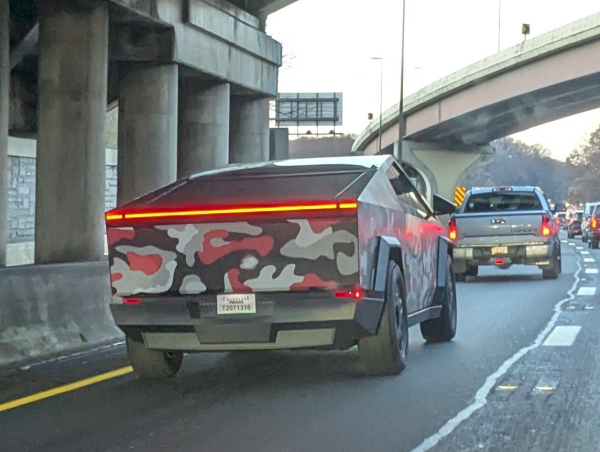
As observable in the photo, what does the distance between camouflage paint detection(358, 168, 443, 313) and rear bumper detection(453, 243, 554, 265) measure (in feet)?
35.6

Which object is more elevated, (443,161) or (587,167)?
(587,167)

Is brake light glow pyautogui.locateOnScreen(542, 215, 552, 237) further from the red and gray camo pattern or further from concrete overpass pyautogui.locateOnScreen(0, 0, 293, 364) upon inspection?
the red and gray camo pattern

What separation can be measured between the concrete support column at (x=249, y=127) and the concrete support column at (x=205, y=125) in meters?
2.32

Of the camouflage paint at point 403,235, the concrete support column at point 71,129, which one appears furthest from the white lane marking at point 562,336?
the concrete support column at point 71,129

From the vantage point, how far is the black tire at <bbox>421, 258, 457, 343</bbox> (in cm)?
1138

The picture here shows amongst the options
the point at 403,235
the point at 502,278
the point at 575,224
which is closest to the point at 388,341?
the point at 403,235

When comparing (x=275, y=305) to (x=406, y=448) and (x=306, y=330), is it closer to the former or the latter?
(x=306, y=330)

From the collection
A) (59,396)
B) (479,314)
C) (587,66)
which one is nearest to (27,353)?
(59,396)

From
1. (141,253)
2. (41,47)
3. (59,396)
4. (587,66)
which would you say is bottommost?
(59,396)

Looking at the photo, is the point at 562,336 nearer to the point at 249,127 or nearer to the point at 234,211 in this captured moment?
the point at 234,211

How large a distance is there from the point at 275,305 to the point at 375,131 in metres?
72.5

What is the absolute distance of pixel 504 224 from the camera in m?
22.5

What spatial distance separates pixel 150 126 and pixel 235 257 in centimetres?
1252

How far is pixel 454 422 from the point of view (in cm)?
693
